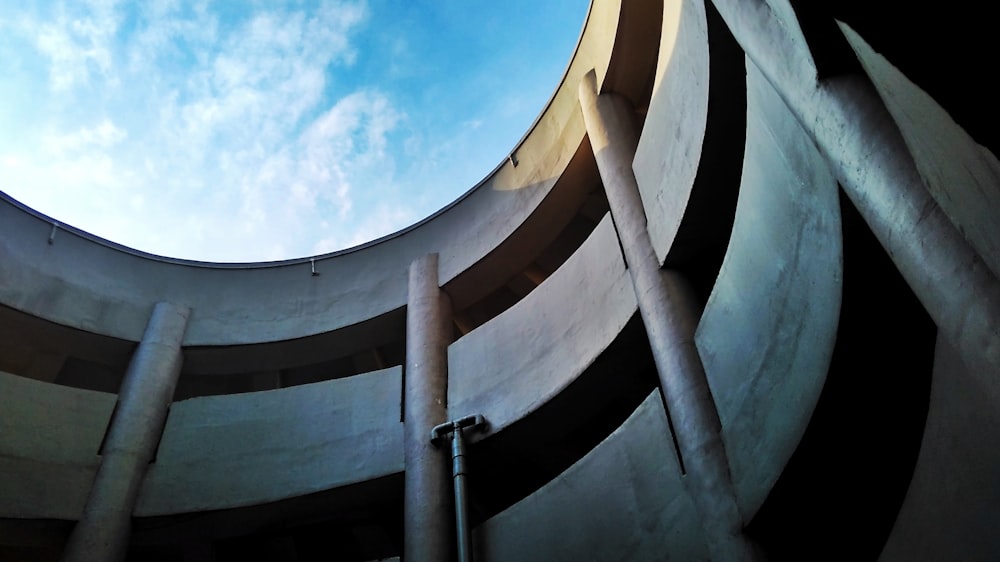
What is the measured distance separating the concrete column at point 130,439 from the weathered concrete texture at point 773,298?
8.57 metres

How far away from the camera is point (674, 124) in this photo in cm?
752

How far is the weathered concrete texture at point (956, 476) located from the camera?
10.7ft

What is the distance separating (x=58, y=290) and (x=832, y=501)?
12639 millimetres

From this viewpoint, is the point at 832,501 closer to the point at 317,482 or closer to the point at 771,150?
the point at 771,150

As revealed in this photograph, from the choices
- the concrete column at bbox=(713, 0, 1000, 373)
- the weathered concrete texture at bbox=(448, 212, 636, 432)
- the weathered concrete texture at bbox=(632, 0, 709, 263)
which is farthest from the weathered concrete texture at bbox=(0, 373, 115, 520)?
the concrete column at bbox=(713, 0, 1000, 373)

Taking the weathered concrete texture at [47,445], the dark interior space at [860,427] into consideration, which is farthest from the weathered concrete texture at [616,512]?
the weathered concrete texture at [47,445]

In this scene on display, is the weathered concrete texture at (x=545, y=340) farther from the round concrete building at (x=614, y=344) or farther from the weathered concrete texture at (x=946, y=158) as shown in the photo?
the weathered concrete texture at (x=946, y=158)

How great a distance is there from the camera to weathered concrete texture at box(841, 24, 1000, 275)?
2486 mm

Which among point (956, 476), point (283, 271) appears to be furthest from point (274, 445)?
point (956, 476)

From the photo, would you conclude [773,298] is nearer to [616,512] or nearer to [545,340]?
[616,512]

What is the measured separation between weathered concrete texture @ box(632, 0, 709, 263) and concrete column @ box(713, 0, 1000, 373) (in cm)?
235

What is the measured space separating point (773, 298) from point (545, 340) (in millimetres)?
4502

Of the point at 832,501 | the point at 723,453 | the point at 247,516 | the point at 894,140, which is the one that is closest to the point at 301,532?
the point at 247,516

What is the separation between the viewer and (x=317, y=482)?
9.82 metres
